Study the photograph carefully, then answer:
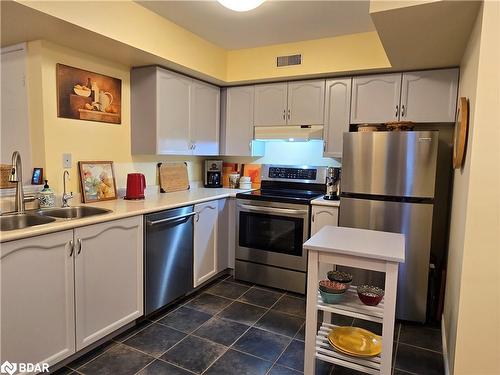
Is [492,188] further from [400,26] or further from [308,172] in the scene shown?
[308,172]

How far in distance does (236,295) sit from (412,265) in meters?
1.55

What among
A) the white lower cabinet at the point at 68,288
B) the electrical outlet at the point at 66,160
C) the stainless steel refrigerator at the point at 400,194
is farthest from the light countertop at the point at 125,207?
the stainless steel refrigerator at the point at 400,194

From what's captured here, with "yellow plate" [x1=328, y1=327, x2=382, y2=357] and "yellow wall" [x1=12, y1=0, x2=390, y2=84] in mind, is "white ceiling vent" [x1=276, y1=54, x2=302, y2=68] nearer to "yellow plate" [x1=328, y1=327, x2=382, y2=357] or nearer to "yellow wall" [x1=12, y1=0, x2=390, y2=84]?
"yellow wall" [x1=12, y1=0, x2=390, y2=84]

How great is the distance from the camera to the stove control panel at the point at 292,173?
361cm

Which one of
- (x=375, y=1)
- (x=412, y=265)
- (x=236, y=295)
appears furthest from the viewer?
(x=236, y=295)

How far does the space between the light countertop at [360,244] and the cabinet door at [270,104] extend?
5.76 ft

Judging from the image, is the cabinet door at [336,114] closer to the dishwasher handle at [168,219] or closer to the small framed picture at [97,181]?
the dishwasher handle at [168,219]

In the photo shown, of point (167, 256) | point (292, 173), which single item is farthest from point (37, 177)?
point (292, 173)

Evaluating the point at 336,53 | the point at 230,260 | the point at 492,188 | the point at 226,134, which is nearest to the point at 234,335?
the point at 230,260

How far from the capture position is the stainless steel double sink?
2.08m

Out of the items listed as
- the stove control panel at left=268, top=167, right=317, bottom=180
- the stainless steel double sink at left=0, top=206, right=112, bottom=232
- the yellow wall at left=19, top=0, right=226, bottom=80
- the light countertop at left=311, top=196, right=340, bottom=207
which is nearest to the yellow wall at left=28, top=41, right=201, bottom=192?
the stainless steel double sink at left=0, top=206, right=112, bottom=232

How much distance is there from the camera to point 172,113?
3.16 m

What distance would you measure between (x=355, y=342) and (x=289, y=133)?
2138mm

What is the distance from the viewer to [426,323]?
8.90 feet
